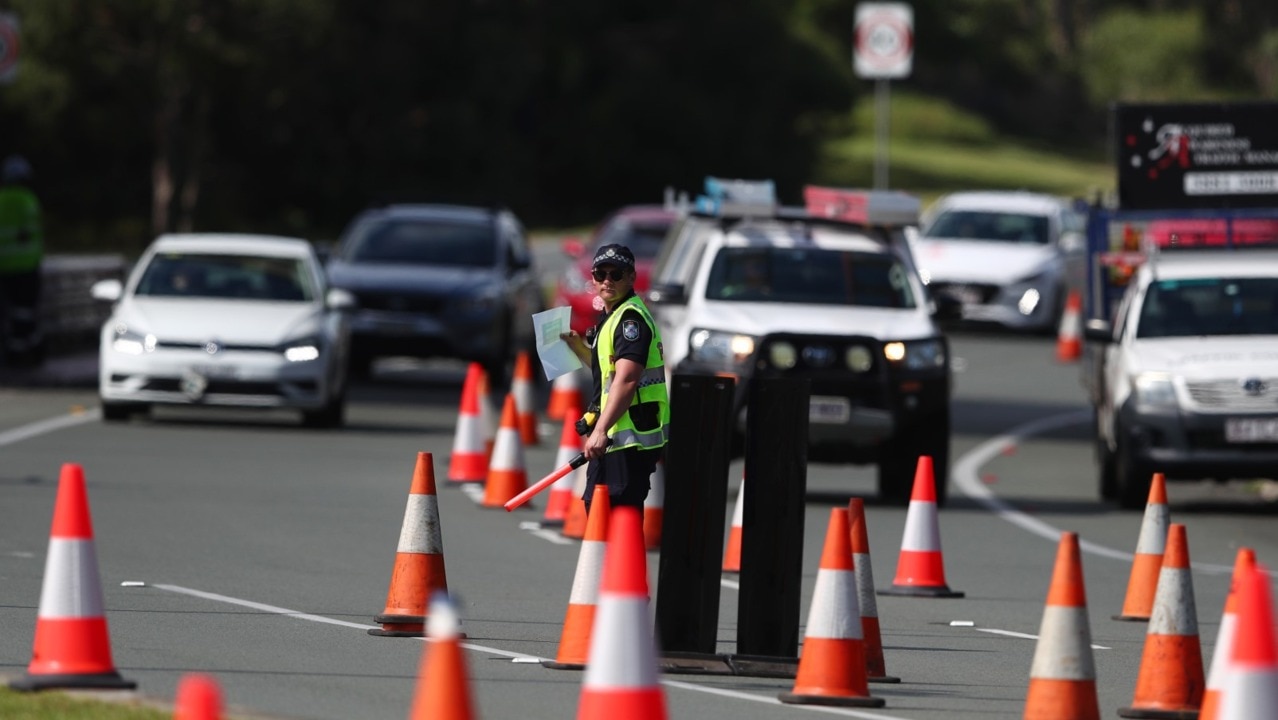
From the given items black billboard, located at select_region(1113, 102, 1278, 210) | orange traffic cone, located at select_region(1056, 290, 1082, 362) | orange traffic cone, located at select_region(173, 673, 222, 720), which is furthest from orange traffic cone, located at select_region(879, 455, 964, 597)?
orange traffic cone, located at select_region(1056, 290, 1082, 362)

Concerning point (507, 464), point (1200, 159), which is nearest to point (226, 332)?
point (507, 464)

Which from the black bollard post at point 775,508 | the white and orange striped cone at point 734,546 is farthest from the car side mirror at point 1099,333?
the black bollard post at point 775,508

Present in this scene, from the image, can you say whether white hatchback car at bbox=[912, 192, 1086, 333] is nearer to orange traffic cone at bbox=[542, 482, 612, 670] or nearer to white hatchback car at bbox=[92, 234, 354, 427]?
white hatchback car at bbox=[92, 234, 354, 427]

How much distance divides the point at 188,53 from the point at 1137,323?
29.4m

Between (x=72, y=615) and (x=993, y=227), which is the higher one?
(x=993, y=227)

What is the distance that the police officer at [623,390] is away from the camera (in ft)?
33.4

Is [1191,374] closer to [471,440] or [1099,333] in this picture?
[1099,333]

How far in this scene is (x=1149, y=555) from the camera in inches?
464

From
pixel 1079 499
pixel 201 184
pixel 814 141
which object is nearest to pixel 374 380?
pixel 1079 499

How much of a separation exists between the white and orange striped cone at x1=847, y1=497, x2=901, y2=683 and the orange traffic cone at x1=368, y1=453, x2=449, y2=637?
166 centimetres

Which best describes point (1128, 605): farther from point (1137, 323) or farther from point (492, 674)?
point (1137, 323)

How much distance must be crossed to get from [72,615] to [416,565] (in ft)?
6.65

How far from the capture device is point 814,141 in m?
64.2

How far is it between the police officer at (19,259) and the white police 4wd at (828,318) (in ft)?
27.3
